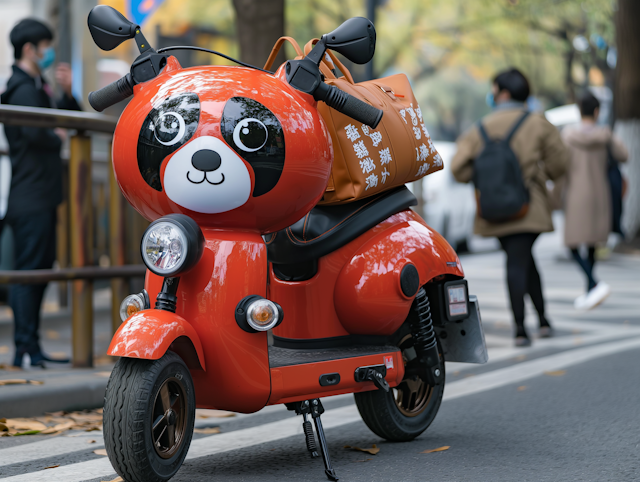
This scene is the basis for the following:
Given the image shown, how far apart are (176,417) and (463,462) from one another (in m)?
1.28

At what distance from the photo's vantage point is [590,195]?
9.72 metres

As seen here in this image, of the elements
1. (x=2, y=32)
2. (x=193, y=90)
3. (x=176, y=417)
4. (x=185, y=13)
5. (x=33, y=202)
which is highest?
(x=185, y=13)

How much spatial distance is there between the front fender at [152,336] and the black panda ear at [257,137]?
562 millimetres

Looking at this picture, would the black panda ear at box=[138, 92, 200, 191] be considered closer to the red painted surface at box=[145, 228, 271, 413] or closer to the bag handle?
the red painted surface at box=[145, 228, 271, 413]

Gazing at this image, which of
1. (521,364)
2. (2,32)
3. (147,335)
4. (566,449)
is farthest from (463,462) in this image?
(2,32)

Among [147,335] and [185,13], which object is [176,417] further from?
[185,13]

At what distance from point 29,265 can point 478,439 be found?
3.05 m

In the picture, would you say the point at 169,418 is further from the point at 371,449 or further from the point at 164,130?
the point at 371,449

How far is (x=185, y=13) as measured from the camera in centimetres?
2750

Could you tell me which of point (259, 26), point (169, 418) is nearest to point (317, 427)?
point (169, 418)

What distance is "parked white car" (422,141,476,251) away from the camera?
16609 mm

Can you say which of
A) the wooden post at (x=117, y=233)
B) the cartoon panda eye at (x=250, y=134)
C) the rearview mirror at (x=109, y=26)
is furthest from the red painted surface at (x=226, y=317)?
the wooden post at (x=117, y=233)

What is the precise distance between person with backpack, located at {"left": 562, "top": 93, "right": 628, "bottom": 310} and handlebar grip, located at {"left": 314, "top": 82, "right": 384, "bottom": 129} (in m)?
6.41

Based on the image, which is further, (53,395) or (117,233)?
(117,233)
